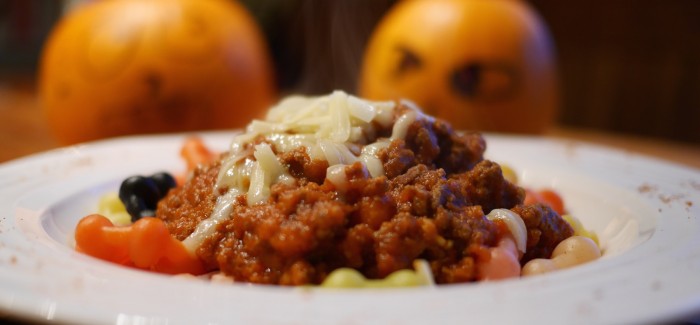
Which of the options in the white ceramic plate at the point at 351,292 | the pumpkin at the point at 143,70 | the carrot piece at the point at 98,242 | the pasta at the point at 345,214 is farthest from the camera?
the pumpkin at the point at 143,70

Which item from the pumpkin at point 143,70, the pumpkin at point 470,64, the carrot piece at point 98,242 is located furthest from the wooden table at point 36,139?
the carrot piece at point 98,242

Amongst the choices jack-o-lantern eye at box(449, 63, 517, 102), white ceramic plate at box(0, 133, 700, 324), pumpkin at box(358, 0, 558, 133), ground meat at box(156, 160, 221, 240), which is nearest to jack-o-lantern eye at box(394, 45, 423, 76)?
pumpkin at box(358, 0, 558, 133)

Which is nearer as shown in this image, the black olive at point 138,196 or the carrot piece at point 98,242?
the carrot piece at point 98,242

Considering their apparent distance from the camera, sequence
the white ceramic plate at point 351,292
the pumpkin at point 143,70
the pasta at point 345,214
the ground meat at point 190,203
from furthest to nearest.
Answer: the pumpkin at point 143,70 → the ground meat at point 190,203 → the pasta at point 345,214 → the white ceramic plate at point 351,292

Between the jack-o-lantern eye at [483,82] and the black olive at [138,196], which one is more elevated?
the jack-o-lantern eye at [483,82]

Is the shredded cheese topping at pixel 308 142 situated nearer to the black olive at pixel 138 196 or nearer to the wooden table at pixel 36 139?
the black olive at pixel 138 196

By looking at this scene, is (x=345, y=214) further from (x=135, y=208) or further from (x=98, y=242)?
(x=135, y=208)

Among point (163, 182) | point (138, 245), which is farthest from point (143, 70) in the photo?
point (138, 245)

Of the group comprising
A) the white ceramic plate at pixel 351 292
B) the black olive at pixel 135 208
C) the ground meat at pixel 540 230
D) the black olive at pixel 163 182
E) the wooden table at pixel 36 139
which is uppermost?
the white ceramic plate at pixel 351 292
